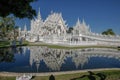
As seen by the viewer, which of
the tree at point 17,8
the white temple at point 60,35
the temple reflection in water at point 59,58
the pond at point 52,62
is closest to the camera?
the tree at point 17,8

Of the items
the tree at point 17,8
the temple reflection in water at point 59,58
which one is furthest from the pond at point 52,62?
the tree at point 17,8

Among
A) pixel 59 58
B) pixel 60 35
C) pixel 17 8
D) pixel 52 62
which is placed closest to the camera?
pixel 17 8

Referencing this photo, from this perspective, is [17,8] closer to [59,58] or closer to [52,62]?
[52,62]

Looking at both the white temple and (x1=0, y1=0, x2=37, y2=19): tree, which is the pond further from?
the white temple

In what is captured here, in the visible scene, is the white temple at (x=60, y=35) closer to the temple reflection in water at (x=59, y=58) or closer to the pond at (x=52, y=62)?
the temple reflection in water at (x=59, y=58)

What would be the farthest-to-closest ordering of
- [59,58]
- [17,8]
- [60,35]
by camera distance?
[60,35] → [59,58] → [17,8]

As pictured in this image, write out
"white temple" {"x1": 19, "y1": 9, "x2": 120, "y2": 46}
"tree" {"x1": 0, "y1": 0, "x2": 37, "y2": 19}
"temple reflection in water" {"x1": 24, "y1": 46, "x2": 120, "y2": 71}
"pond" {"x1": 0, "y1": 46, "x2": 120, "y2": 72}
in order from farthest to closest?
"white temple" {"x1": 19, "y1": 9, "x2": 120, "y2": 46} < "temple reflection in water" {"x1": 24, "y1": 46, "x2": 120, "y2": 71} < "pond" {"x1": 0, "y1": 46, "x2": 120, "y2": 72} < "tree" {"x1": 0, "y1": 0, "x2": 37, "y2": 19}

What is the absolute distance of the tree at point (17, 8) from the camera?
12445mm

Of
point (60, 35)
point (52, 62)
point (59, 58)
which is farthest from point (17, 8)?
point (60, 35)

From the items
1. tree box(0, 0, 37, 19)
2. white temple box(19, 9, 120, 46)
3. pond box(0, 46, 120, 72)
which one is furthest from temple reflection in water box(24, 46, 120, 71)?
white temple box(19, 9, 120, 46)

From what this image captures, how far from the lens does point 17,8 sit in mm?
12953

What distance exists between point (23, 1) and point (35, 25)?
86.3m

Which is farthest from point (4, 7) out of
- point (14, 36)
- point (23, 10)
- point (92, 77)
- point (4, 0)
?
point (14, 36)

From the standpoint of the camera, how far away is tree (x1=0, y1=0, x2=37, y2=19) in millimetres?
12445
